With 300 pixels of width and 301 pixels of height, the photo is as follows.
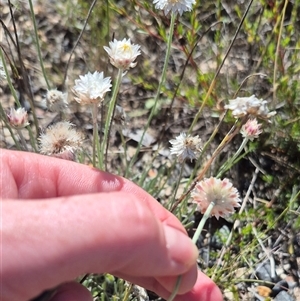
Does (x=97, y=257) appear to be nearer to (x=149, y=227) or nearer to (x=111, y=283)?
(x=149, y=227)

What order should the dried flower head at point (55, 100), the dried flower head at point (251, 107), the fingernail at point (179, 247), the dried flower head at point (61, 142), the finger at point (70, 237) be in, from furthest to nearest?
the dried flower head at point (55, 100) < the dried flower head at point (61, 142) < the dried flower head at point (251, 107) < the fingernail at point (179, 247) < the finger at point (70, 237)

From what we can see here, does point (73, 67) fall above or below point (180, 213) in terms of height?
above

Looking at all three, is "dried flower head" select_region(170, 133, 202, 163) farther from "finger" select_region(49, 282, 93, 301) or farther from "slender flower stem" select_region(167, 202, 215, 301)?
"finger" select_region(49, 282, 93, 301)

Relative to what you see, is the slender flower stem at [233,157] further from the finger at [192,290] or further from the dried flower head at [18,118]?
the dried flower head at [18,118]

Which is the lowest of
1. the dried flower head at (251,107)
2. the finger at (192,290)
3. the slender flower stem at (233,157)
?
the finger at (192,290)

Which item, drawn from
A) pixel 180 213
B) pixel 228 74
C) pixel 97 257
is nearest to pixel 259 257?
pixel 180 213

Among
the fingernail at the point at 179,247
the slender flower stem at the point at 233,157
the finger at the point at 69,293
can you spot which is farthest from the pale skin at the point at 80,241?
the slender flower stem at the point at 233,157
